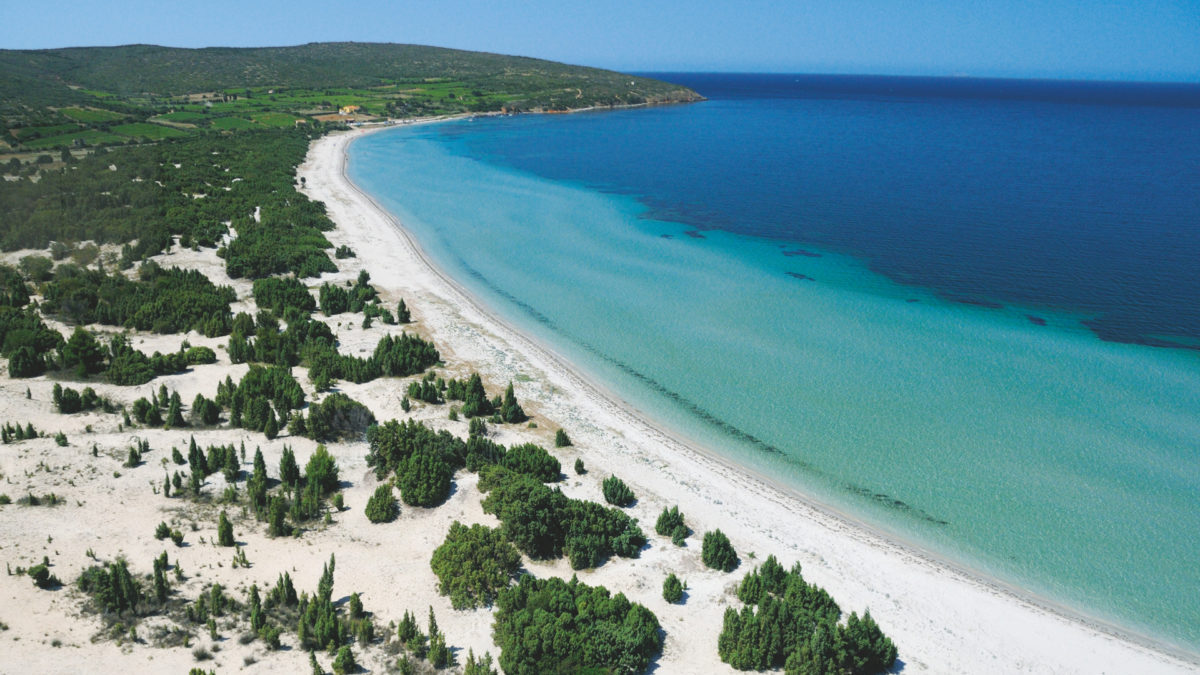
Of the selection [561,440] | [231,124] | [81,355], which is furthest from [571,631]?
[231,124]

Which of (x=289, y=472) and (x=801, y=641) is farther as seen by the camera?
(x=289, y=472)

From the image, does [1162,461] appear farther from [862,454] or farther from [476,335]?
[476,335]

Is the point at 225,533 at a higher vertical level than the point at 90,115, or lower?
lower

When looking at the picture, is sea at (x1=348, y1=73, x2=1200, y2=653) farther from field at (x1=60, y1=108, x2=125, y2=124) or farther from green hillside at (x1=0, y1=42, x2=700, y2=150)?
field at (x1=60, y1=108, x2=125, y2=124)

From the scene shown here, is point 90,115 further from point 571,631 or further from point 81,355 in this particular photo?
point 571,631

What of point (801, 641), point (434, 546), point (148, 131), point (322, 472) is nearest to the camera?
point (801, 641)

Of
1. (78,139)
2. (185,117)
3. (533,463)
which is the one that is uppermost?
(185,117)

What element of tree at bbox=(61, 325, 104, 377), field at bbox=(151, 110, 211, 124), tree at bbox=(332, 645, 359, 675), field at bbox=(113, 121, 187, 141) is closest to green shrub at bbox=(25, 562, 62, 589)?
tree at bbox=(332, 645, 359, 675)
